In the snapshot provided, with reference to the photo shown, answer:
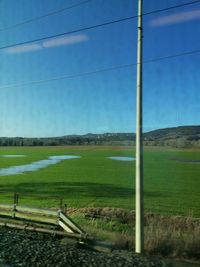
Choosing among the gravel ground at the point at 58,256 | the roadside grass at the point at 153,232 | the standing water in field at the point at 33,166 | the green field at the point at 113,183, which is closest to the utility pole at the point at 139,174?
the gravel ground at the point at 58,256

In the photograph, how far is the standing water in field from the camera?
5450cm

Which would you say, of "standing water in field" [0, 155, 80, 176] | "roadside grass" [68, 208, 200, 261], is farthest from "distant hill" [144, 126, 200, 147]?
"standing water in field" [0, 155, 80, 176]

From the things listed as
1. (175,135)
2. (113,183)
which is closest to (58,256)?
(175,135)

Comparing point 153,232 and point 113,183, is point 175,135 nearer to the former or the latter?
point 113,183

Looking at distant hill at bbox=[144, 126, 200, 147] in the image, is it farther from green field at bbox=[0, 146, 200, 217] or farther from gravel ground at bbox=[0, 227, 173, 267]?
gravel ground at bbox=[0, 227, 173, 267]

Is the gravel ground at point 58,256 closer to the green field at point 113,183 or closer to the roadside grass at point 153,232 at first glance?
the roadside grass at point 153,232

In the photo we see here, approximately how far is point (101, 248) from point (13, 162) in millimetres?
53422

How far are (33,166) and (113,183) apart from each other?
→ 20.4 m

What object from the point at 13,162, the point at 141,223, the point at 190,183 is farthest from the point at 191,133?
the point at 13,162

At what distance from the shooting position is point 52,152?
7675 cm

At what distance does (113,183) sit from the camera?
43.4m

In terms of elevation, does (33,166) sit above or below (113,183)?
above

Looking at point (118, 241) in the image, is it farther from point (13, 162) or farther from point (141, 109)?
point (13, 162)

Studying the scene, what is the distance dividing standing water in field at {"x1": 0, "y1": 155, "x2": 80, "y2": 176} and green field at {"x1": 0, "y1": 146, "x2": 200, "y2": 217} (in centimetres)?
190
